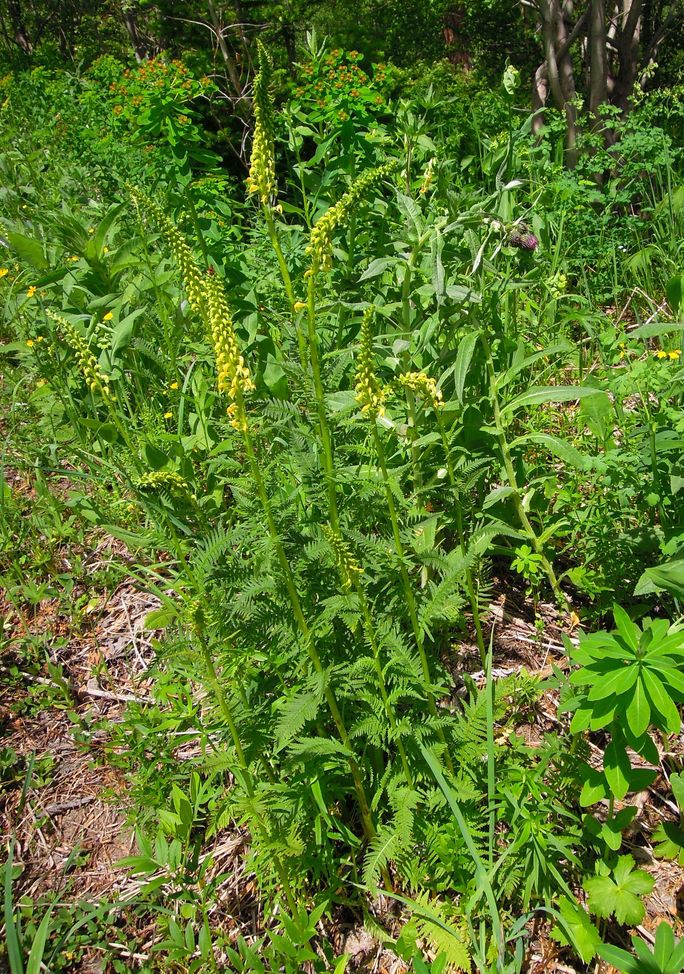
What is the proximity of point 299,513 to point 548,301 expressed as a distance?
1.77 metres

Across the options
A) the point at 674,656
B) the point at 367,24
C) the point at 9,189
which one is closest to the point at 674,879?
the point at 674,656

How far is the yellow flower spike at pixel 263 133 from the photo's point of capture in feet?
5.11

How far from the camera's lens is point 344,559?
1.54 meters

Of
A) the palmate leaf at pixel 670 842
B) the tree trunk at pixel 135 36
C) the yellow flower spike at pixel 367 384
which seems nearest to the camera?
the yellow flower spike at pixel 367 384

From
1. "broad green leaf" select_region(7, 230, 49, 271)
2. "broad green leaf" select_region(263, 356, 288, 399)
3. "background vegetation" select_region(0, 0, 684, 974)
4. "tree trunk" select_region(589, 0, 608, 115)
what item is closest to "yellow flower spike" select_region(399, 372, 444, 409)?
"background vegetation" select_region(0, 0, 684, 974)

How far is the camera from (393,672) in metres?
1.85

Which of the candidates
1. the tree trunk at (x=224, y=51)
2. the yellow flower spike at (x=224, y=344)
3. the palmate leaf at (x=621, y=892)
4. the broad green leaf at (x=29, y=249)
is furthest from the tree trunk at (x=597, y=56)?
the palmate leaf at (x=621, y=892)

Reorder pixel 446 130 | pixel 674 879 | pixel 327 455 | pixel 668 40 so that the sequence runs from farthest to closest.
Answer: pixel 668 40 → pixel 446 130 → pixel 674 879 → pixel 327 455

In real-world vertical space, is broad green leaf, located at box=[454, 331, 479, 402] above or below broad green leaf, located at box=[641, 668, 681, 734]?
above

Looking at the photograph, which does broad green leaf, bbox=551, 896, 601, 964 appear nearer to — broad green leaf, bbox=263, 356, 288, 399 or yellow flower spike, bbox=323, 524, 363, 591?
yellow flower spike, bbox=323, 524, 363, 591

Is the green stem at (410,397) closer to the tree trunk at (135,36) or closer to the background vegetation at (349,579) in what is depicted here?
the background vegetation at (349,579)

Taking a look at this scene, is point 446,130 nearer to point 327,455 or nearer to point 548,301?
point 548,301

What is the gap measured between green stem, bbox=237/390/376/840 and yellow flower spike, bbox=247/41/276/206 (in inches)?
20.7

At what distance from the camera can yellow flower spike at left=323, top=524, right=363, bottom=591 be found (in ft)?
4.95
